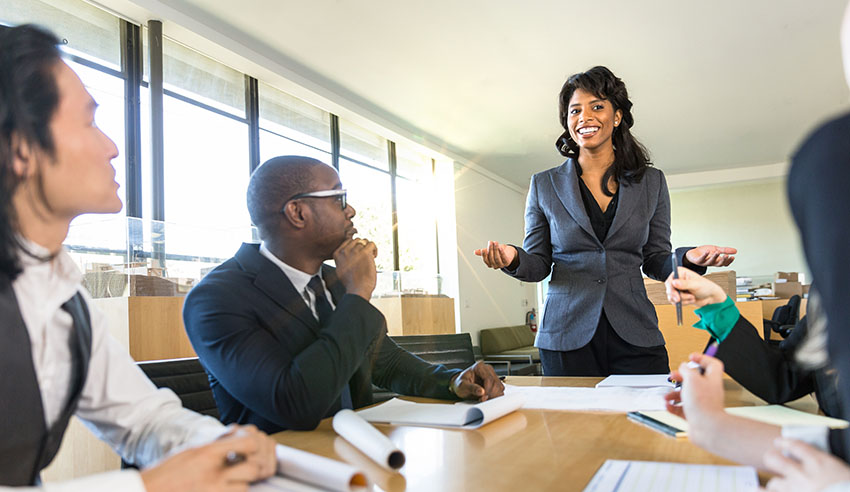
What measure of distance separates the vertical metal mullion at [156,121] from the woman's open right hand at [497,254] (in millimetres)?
3585

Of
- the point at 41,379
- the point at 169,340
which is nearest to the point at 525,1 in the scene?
the point at 169,340

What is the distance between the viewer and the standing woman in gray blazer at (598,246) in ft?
6.39

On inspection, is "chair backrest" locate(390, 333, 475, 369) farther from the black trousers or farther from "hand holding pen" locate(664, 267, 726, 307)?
"hand holding pen" locate(664, 267, 726, 307)

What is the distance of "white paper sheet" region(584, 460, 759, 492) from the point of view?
→ 717 millimetres

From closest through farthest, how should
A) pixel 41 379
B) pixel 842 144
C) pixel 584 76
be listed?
1. pixel 842 144
2. pixel 41 379
3. pixel 584 76

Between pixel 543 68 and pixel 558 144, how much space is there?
4583mm

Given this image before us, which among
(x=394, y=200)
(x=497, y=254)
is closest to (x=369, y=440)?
(x=497, y=254)

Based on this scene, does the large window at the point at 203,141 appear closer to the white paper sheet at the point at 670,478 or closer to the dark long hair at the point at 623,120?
the dark long hair at the point at 623,120

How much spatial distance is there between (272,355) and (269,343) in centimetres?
4

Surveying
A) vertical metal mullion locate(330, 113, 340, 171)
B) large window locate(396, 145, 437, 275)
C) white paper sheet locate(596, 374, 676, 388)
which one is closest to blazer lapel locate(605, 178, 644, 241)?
white paper sheet locate(596, 374, 676, 388)

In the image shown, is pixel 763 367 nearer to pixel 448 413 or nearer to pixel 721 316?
pixel 721 316

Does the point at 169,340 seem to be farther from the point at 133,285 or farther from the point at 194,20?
the point at 194,20

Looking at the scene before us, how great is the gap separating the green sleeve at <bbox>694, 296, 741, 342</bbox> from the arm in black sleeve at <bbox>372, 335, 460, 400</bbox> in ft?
1.96

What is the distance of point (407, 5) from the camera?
199 inches
